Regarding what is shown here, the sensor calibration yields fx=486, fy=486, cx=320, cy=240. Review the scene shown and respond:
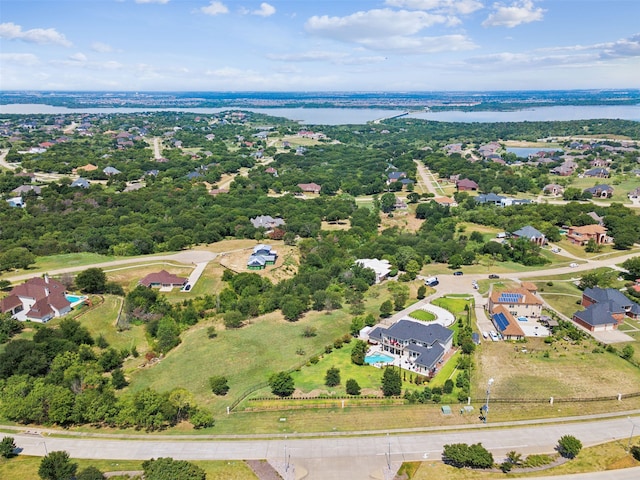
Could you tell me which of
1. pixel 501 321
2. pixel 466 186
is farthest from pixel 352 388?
pixel 466 186

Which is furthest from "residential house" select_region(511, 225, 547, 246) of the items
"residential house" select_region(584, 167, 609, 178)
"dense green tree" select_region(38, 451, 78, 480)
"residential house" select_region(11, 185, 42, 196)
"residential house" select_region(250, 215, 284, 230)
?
"residential house" select_region(11, 185, 42, 196)

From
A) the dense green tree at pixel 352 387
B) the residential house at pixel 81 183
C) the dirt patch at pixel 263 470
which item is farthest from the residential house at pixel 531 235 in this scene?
the residential house at pixel 81 183

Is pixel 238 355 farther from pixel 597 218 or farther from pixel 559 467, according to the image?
pixel 597 218

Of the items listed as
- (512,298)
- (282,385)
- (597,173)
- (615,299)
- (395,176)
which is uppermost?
(597,173)

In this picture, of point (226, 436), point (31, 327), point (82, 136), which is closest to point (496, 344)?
point (226, 436)

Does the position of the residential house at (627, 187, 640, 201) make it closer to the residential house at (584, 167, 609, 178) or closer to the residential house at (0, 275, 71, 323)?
the residential house at (584, 167, 609, 178)

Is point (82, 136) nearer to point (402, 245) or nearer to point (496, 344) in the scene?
point (402, 245)

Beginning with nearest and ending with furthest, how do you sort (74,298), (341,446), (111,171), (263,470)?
(263,470) < (341,446) < (74,298) < (111,171)
